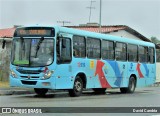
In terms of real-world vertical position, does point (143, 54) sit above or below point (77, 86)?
above

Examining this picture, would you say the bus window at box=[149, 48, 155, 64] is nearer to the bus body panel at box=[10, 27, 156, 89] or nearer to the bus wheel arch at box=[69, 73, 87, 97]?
the bus body panel at box=[10, 27, 156, 89]

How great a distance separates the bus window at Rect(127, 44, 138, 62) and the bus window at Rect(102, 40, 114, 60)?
2.14 meters

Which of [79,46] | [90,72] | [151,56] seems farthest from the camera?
[151,56]

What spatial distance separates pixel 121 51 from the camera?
25.7 metres

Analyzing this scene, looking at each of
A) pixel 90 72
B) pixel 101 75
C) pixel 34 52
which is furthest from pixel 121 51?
pixel 34 52

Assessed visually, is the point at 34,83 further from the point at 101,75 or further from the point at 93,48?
the point at 101,75

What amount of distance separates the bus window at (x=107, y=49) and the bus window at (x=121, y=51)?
505mm

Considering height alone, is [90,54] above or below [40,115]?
above

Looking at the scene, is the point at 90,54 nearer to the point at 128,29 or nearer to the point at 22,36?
the point at 22,36

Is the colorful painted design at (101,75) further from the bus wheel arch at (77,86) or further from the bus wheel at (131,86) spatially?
the bus wheel at (131,86)

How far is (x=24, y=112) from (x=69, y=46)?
6.94 metres

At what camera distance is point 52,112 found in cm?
1427

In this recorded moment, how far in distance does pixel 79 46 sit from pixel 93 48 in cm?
142

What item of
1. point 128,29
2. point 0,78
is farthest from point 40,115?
A: point 128,29
